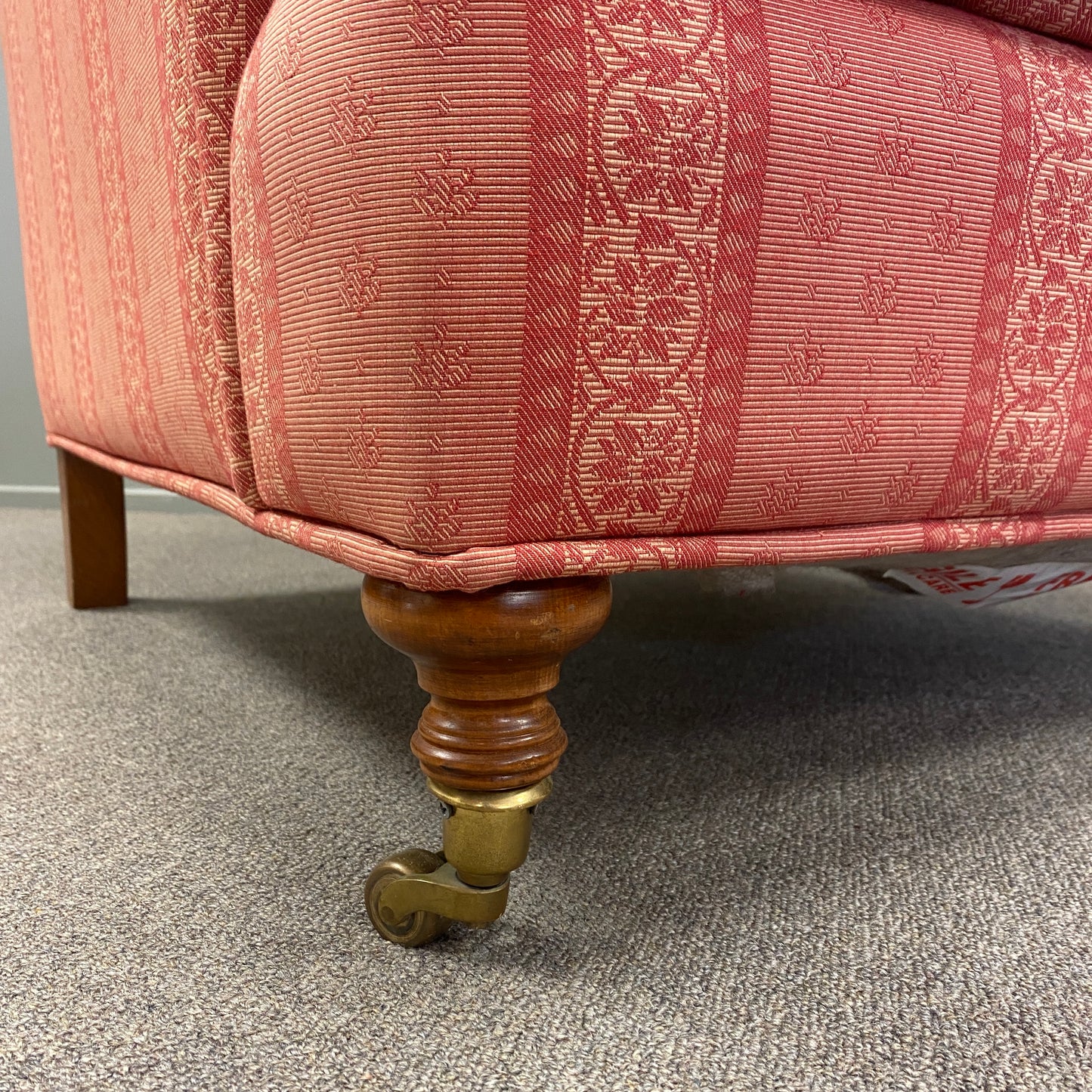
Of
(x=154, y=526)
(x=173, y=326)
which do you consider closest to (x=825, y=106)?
(x=173, y=326)

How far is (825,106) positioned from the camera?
35 centimetres

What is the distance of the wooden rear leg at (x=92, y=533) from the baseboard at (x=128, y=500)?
2.57 feet

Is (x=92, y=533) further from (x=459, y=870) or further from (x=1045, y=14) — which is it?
(x=1045, y=14)

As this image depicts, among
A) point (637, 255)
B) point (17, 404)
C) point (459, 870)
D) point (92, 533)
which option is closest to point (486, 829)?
point (459, 870)

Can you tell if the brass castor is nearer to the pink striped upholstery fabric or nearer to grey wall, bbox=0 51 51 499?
the pink striped upholstery fabric

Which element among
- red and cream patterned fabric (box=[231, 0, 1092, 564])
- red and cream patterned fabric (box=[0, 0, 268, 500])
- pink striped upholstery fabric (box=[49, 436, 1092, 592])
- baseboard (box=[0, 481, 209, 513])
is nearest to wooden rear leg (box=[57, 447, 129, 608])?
red and cream patterned fabric (box=[0, 0, 268, 500])

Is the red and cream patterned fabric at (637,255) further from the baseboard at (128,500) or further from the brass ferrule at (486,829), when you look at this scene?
the baseboard at (128,500)

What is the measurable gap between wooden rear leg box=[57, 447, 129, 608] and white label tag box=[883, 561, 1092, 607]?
0.80 metres

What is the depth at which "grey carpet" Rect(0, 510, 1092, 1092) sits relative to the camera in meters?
0.33

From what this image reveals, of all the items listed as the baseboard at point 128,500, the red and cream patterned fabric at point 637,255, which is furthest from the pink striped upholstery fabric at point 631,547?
the baseboard at point 128,500

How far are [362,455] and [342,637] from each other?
57cm

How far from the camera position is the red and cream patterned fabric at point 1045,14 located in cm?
41

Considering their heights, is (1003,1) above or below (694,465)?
above

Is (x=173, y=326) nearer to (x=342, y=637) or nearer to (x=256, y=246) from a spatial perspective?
(x=256, y=246)
